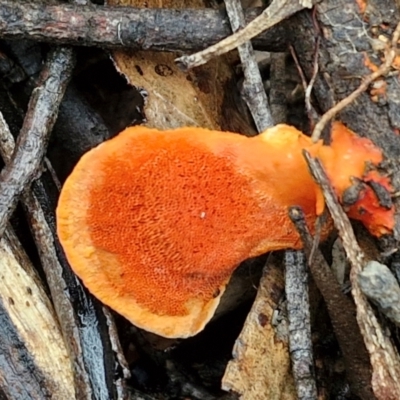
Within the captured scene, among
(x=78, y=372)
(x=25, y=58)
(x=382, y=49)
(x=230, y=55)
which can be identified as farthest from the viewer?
(x=230, y=55)

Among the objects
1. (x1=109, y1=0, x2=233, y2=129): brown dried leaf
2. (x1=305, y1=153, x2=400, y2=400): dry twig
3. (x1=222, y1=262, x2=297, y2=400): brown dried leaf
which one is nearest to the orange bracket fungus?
(x1=305, y1=153, x2=400, y2=400): dry twig

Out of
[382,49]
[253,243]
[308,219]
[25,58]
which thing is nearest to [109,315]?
[253,243]

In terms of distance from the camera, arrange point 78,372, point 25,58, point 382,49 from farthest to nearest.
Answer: point 25,58 < point 78,372 < point 382,49

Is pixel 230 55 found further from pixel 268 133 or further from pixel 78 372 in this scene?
pixel 78 372

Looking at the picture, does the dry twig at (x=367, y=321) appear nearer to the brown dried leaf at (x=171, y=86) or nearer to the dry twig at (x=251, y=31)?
the dry twig at (x=251, y=31)

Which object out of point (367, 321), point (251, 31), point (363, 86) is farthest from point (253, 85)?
point (367, 321)

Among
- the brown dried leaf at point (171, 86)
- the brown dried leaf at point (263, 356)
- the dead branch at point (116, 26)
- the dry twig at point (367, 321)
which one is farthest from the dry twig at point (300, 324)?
the dead branch at point (116, 26)
